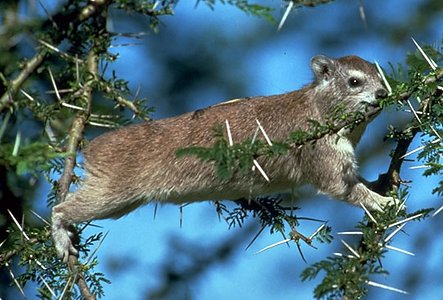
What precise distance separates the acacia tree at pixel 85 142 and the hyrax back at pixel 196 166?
382mm

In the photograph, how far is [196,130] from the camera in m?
6.35

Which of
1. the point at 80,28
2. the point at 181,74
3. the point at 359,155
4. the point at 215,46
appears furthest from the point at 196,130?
the point at 215,46

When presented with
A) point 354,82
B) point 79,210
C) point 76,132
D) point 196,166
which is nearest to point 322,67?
point 354,82

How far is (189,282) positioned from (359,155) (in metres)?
3.34

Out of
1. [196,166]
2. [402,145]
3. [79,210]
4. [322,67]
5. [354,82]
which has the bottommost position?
[79,210]

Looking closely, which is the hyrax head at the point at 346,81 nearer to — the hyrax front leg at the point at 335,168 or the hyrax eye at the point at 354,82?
the hyrax eye at the point at 354,82

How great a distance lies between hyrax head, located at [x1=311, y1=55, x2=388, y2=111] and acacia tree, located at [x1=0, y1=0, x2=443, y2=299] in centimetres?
101

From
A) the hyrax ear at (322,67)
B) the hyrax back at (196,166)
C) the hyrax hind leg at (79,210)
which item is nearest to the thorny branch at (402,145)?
the hyrax back at (196,166)

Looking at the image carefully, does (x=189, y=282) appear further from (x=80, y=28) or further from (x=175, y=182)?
(x=80, y=28)

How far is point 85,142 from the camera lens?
5.63 meters

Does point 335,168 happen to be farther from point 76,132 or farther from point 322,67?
point 76,132

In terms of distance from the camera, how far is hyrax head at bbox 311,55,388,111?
21.9 feet

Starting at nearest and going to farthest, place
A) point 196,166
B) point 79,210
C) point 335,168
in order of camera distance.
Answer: point 79,210 → point 196,166 → point 335,168

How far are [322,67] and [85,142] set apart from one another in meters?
2.28
